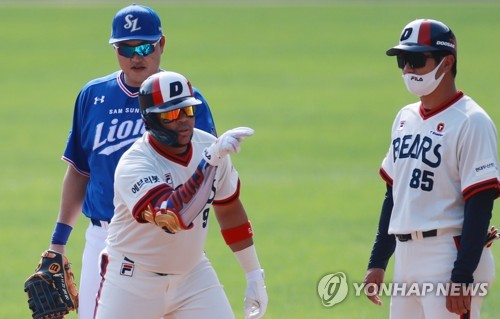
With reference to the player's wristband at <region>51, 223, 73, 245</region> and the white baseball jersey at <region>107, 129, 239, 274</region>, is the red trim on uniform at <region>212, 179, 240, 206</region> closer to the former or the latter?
the white baseball jersey at <region>107, 129, 239, 274</region>

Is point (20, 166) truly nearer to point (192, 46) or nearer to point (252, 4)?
point (192, 46)

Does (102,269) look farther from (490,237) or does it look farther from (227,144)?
(490,237)

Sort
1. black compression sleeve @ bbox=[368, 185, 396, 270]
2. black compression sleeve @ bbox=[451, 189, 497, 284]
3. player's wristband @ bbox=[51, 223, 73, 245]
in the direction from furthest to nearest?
player's wristband @ bbox=[51, 223, 73, 245] < black compression sleeve @ bbox=[368, 185, 396, 270] < black compression sleeve @ bbox=[451, 189, 497, 284]

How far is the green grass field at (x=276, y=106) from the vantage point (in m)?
12.7

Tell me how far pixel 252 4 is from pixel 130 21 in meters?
38.6

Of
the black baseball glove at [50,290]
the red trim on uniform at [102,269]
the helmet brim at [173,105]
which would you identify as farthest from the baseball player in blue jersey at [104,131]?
the helmet brim at [173,105]

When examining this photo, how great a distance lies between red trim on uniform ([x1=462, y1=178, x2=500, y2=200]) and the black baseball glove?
9.39 feet

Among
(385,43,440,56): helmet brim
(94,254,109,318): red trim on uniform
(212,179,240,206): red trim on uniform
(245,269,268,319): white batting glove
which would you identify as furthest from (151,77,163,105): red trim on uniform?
(385,43,440,56): helmet brim

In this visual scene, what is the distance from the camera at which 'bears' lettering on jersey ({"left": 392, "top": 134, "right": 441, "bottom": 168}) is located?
5996mm

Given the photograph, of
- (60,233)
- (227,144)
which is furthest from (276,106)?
(227,144)

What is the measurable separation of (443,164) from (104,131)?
7.82ft

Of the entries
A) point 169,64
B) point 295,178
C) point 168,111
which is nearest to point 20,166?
point 295,178

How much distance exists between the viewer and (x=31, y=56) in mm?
33562

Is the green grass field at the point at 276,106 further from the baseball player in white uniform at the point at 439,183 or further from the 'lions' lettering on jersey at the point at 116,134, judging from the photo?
the baseball player in white uniform at the point at 439,183
